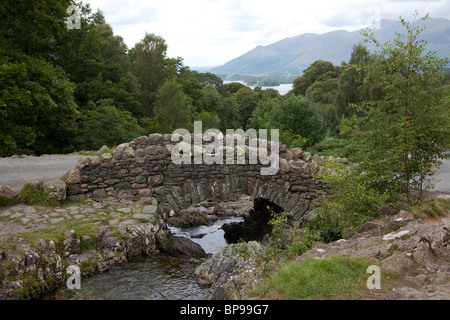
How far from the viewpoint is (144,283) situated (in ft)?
24.5

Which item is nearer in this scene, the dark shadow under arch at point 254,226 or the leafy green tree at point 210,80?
the dark shadow under arch at point 254,226

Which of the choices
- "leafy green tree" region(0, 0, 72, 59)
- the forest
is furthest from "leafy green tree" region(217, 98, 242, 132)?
"leafy green tree" region(0, 0, 72, 59)

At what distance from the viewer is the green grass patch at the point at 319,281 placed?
13.7ft

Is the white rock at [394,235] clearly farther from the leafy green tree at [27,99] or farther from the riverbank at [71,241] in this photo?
the leafy green tree at [27,99]

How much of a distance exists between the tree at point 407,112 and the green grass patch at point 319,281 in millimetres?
3255

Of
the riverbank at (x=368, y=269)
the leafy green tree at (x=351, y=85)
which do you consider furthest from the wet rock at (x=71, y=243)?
the leafy green tree at (x=351, y=85)

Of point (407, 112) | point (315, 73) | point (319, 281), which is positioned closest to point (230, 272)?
point (319, 281)

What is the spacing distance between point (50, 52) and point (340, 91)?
84.9ft

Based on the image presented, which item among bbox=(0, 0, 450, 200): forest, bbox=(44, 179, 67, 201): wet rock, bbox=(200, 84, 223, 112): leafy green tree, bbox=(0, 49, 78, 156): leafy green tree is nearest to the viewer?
bbox=(0, 0, 450, 200): forest

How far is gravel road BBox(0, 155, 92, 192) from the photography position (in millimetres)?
10453

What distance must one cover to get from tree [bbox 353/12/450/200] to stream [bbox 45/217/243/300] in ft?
15.5

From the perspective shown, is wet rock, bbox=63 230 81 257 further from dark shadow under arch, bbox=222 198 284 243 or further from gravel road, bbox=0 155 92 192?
dark shadow under arch, bbox=222 198 284 243

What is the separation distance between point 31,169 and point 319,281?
10.9 metres
